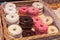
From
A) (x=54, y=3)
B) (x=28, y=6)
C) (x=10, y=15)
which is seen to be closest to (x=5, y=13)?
(x=10, y=15)

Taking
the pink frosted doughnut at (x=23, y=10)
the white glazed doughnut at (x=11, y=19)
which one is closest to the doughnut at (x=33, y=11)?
the pink frosted doughnut at (x=23, y=10)

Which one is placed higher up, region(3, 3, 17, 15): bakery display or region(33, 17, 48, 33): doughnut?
region(3, 3, 17, 15): bakery display

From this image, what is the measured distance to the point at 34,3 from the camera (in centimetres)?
95

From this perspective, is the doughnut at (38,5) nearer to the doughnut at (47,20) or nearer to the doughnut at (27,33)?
the doughnut at (47,20)

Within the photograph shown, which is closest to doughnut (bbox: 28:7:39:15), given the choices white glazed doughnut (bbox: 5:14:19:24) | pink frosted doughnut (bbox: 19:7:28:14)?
pink frosted doughnut (bbox: 19:7:28:14)

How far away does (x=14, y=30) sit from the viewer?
2.28 ft

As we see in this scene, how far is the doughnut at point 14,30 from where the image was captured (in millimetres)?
675

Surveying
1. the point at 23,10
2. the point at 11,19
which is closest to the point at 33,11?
the point at 23,10

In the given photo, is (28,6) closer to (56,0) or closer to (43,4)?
(43,4)

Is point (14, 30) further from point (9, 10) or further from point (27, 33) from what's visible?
point (9, 10)

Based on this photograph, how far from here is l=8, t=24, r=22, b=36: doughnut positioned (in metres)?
0.67

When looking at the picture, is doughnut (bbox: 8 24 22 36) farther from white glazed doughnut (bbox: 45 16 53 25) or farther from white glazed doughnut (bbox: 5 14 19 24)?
white glazed doughnut (bbox: 45 16 53 25)

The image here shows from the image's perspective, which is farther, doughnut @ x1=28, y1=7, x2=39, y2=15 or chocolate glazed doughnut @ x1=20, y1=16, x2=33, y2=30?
doughnut @ x1=28, y1=7, x2=39, y2=15

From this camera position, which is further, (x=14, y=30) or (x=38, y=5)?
(x=38, y=5)
